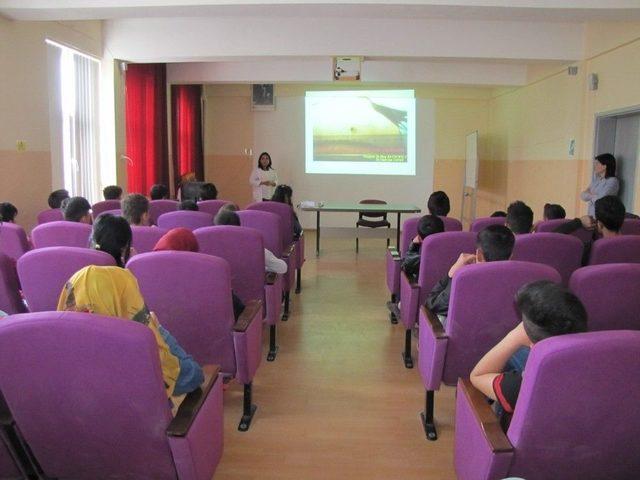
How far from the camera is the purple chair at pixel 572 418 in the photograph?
4.24ft

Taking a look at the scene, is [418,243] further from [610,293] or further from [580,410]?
[580,410]

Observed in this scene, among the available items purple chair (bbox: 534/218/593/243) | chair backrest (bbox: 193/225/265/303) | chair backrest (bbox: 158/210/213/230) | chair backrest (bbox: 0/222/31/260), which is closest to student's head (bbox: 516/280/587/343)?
chair backrest (bbox: 193/225/265/303)

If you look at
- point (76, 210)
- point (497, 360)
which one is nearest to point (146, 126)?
point (76, 210)

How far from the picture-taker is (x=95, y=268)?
1.68 m

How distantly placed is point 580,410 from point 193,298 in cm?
152

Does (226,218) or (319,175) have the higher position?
(319,175)

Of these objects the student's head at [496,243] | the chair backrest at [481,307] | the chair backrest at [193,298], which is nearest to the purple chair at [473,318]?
the chair backrest at [481,307]

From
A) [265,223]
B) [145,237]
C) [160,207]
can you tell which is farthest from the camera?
[160,207]

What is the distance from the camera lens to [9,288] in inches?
89.7

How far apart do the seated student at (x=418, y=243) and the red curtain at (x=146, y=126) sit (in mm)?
4953

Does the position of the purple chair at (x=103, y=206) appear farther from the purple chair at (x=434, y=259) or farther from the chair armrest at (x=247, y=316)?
the purple chair at (x=434, y=259)

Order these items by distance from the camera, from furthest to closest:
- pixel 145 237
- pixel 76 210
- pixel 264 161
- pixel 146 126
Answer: pixel 264 161
pixel 146 126
pixel 76 210
pixel 145 237

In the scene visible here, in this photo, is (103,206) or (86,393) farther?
(103,206)

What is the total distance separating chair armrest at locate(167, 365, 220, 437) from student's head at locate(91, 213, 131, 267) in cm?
85
